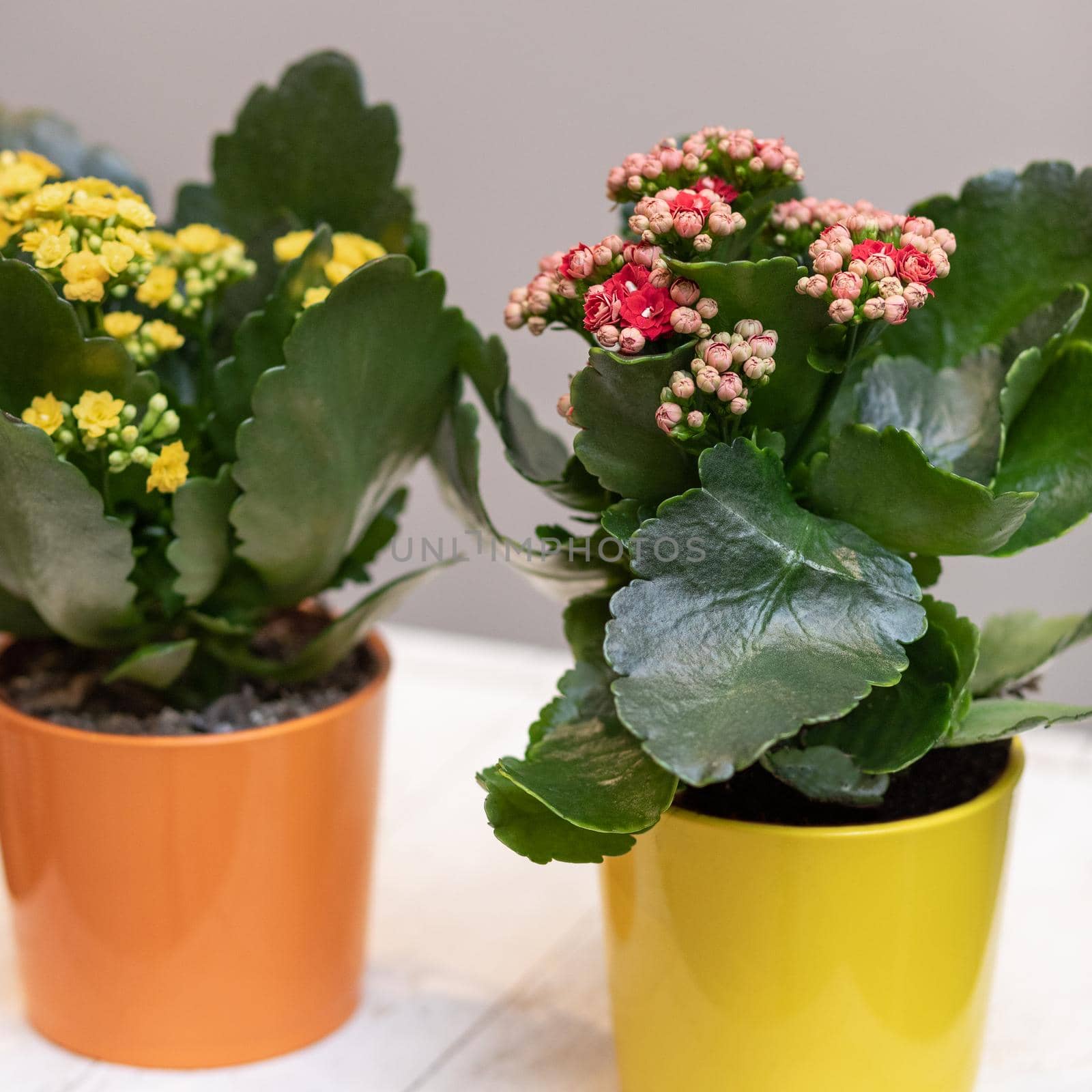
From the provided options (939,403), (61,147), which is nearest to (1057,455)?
(939,403)

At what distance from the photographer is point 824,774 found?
0.52 m

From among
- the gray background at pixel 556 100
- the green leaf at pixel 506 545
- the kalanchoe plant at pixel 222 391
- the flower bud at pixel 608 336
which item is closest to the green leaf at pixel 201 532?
the kalanchoe plant at pixel 222 391

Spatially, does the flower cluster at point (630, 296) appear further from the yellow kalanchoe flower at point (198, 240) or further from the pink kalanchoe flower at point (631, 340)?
the yellow kalanchoe flower at point (198, 240)

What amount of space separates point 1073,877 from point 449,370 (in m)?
0.52

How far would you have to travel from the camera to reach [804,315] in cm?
48

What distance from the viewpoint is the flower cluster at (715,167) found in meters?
0.51

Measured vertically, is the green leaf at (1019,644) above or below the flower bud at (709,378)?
below

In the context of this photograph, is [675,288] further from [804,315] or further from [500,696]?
[500,696]

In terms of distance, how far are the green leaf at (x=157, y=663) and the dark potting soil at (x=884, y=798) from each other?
0.24 m

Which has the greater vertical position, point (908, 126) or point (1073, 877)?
point (908, 126)

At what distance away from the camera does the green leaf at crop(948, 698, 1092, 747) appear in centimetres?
50

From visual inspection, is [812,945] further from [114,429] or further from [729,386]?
[114,429]

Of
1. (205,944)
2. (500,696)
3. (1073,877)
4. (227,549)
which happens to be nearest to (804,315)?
(227,549)

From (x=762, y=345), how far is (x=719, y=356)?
2 centimetres
